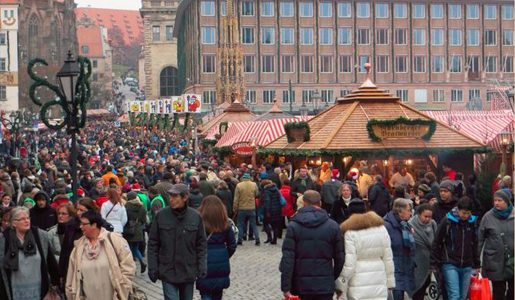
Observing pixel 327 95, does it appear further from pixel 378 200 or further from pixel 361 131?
pixel 378 200

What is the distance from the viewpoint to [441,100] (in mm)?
86062

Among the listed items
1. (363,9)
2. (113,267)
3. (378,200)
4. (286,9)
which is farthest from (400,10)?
(113,267)

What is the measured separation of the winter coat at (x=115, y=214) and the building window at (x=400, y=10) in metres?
73.6

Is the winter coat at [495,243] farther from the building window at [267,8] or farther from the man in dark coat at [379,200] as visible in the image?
the building window at [267,8]

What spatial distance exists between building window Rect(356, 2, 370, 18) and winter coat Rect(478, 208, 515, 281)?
246ft

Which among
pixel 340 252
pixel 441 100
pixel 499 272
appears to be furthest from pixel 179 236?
pixel 441 100

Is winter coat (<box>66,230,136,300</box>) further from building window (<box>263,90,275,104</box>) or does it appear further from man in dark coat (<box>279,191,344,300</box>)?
building window (<box>263,90,275,104</box>)

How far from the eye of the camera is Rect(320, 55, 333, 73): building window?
274 feet

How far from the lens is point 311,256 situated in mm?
8523

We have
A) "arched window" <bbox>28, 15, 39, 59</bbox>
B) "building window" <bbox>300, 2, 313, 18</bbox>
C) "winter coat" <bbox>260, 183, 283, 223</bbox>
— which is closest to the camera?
"winter coat" <bbox>260, 183, 283, 223</bbox>

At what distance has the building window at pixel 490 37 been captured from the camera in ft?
284

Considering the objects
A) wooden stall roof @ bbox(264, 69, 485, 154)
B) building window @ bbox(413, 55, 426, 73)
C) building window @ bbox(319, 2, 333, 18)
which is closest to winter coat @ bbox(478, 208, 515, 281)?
wooden stall roof @ bbox(264, 69, 485, 154)

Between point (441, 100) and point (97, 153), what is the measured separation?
165 feet

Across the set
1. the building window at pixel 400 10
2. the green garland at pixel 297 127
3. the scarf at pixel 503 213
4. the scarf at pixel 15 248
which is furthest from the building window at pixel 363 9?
the scarf at pixel 15 248
